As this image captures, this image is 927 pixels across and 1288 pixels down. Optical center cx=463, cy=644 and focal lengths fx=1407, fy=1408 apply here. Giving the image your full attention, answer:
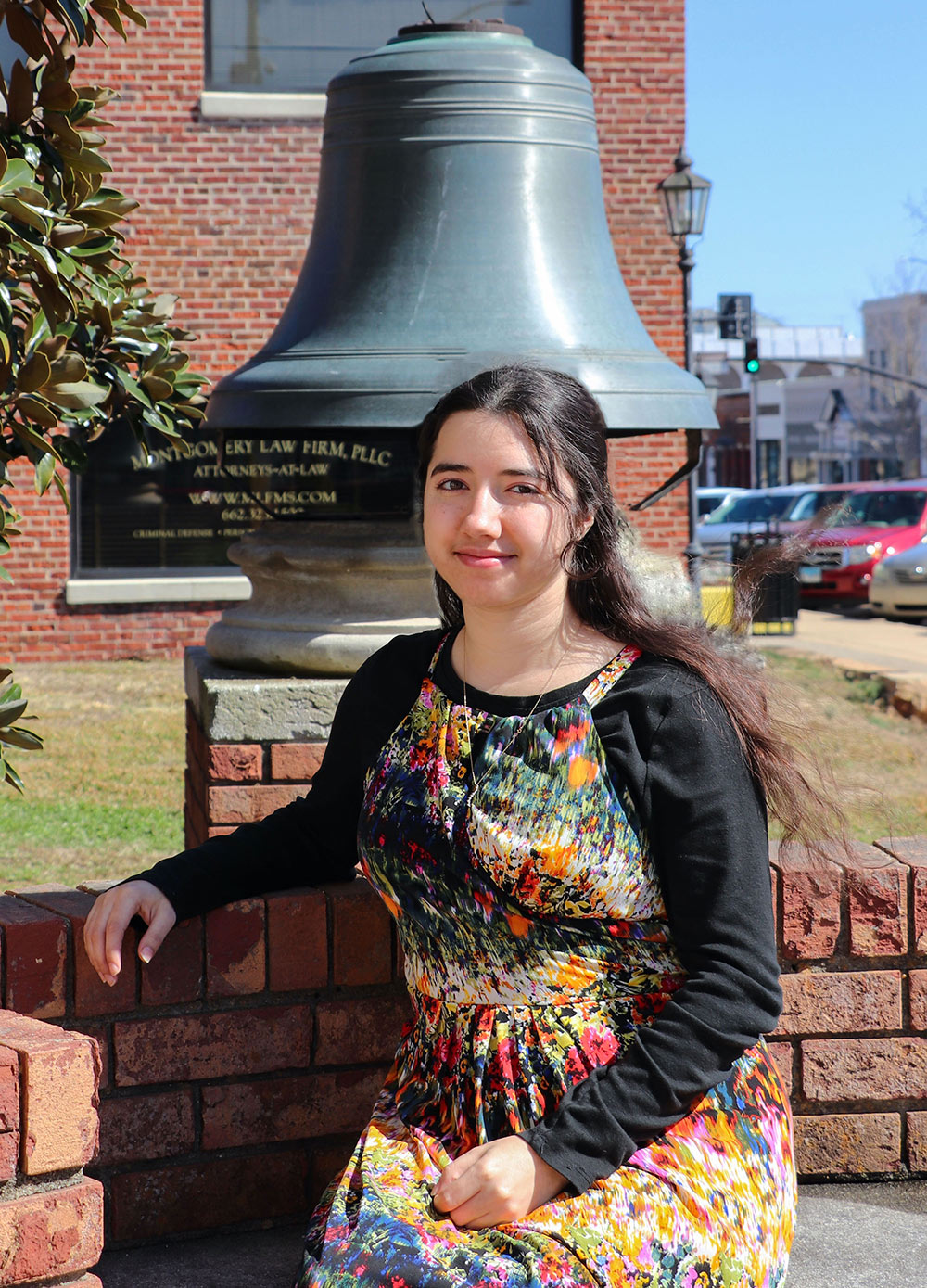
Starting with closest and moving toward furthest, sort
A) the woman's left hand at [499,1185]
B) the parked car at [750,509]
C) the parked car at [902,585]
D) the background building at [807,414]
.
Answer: the woman's left hand at [499,1185], the parked car at [902,585], the parked car at [750,509], the background building at [807,414]

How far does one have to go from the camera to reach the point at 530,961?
1892mm

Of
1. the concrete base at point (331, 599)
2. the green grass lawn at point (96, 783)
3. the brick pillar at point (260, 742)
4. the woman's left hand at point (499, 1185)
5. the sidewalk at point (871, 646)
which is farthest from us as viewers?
the sidewalk at point (871, 646)

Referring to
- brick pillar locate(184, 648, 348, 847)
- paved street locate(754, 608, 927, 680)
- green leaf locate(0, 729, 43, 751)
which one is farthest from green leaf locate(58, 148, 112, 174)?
paved street locate(754, 608, 927, 680)

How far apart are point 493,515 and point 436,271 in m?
1.35

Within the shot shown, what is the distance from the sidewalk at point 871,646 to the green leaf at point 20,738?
721cm

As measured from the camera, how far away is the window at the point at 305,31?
1060 centimetres

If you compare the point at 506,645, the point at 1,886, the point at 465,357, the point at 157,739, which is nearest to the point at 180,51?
the point at 157,739

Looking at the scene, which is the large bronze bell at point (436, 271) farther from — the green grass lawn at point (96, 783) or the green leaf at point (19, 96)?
the green grass lawn at point (96, 783)

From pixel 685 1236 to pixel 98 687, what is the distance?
8363mm

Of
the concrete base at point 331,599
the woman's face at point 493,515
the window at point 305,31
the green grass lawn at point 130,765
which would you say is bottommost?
the green grass lawn at point 130,765

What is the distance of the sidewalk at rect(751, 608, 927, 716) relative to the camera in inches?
364

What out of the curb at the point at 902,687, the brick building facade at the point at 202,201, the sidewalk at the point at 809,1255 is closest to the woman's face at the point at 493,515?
the sidewalk at the point at 809,1255

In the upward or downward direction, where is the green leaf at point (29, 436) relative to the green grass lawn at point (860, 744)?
upward

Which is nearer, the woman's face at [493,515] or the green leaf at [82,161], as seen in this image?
the woman's face at [493,515]
